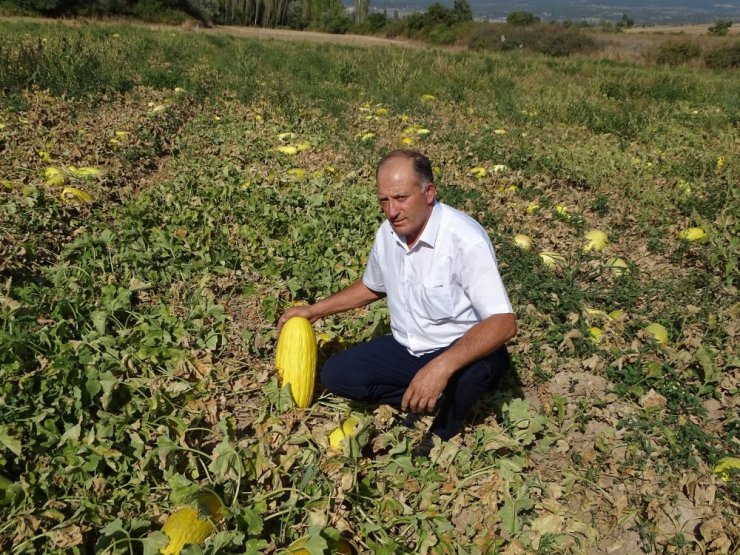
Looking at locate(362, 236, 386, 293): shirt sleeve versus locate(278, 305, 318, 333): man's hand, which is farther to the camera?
locate(278, 305, 318, 333): man's hand

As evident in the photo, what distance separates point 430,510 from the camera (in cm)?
265

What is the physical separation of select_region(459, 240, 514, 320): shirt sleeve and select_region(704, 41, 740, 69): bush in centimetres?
2719

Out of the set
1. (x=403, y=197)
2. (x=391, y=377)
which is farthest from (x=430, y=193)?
(x=391, y=377)

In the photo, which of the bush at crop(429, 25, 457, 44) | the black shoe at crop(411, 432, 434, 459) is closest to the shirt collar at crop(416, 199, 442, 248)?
the black shoe at crop(411, 432, 434, 459)

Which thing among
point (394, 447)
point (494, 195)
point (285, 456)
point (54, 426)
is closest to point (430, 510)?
point (394, 447)

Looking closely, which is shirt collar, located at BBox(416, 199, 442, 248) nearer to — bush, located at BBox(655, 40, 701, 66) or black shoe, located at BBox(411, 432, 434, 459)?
black shoe, located at BBox(411, 432, 434, 459)

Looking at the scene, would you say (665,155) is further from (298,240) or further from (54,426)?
(54,426)

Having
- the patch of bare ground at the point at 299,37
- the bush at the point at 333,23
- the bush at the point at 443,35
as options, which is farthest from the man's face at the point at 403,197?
the bush at the point at 333,23

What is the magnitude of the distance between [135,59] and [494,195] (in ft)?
35.7

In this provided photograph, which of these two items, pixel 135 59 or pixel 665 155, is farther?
pixel 135 59

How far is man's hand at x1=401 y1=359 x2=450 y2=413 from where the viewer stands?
255 cm

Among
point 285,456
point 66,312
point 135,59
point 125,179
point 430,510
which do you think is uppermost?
point 135,59

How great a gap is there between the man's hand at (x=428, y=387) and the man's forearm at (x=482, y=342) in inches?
1.0

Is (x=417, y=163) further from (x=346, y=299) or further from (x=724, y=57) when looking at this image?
(x=724, y=57)
